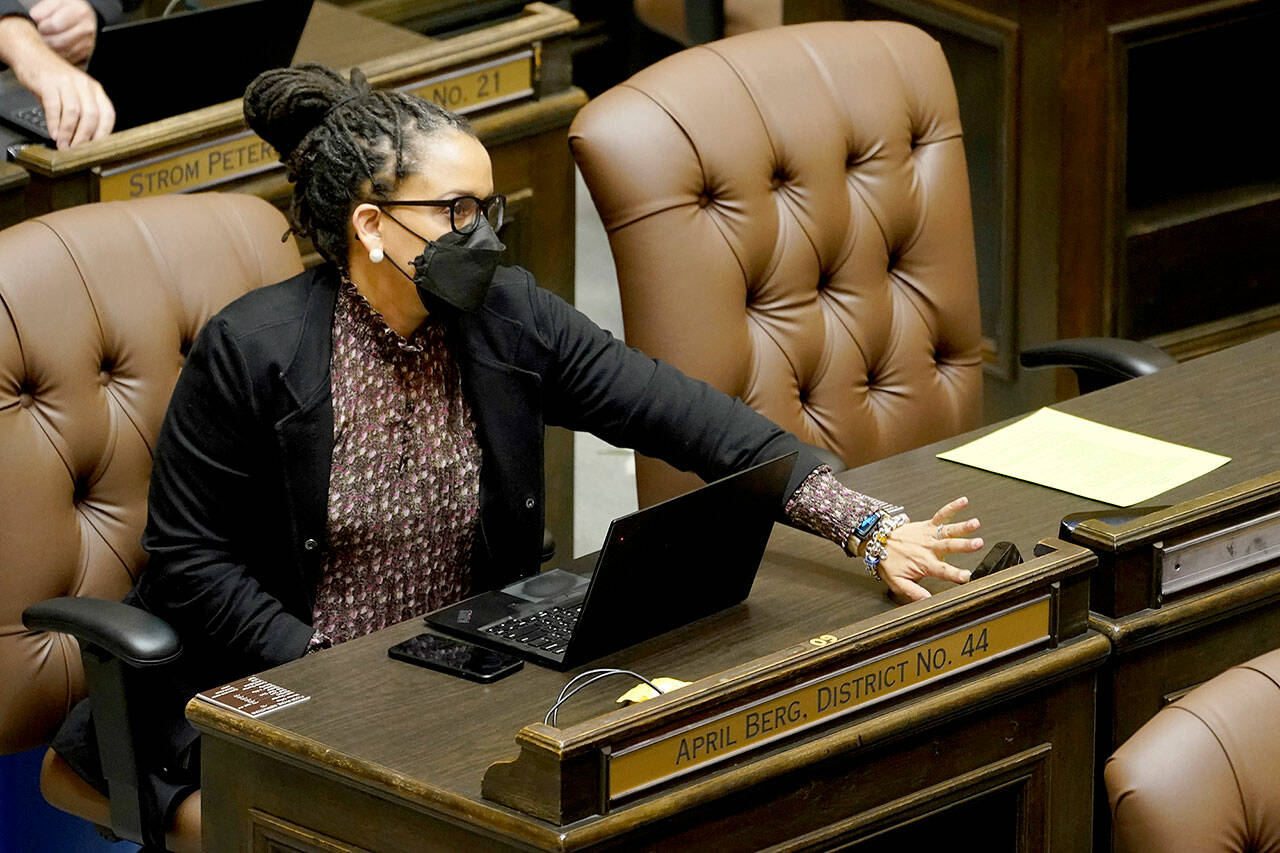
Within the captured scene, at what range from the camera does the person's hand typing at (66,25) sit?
10.6ft

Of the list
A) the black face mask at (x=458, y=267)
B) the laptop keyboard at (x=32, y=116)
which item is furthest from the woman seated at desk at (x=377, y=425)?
the laptop keyboard at (x=32, y=116)

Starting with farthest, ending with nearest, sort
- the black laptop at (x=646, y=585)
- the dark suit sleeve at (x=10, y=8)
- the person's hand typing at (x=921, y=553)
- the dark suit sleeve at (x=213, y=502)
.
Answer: the dark suit sleeve at (x=10, y=8) < the dark suit sleeve at (x=213, y=502) < the person's hand typing at (x=921, y=553) < the black laptop at (x=646, y=585)

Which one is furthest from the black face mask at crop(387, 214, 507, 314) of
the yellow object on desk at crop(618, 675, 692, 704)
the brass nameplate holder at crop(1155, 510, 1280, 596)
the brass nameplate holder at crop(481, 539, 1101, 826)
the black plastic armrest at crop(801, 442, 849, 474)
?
the brass nameplate holder at crop(1155, 510, 1280, 596)

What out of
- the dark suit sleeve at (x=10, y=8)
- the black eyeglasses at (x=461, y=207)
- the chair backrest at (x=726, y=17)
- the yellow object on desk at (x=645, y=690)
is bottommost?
the yellow object on desk at (x=645, y=690)

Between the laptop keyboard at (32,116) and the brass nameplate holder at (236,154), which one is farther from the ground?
the laptop keyboard at (32,116)

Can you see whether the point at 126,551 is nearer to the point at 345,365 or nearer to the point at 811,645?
the point at 345,365

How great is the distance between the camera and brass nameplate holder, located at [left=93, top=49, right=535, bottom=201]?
2.84 metres

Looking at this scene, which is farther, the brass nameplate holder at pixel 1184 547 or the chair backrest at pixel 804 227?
the chair backrest at pixel 804 227

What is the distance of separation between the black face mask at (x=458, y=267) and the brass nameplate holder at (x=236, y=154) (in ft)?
2.51

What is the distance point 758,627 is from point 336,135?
71 centimetres

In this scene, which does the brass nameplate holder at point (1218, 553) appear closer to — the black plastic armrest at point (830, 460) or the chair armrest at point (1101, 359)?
the black plastic armrest at point (830, 460)

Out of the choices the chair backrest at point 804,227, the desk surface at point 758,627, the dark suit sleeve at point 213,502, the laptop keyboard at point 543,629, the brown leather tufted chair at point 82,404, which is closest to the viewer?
the desk surface at point 758,627

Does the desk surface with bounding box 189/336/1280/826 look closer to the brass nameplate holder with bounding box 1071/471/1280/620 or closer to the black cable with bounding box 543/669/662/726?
the black cable with bounding box 543/669/662/726

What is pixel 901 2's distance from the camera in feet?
13.0
